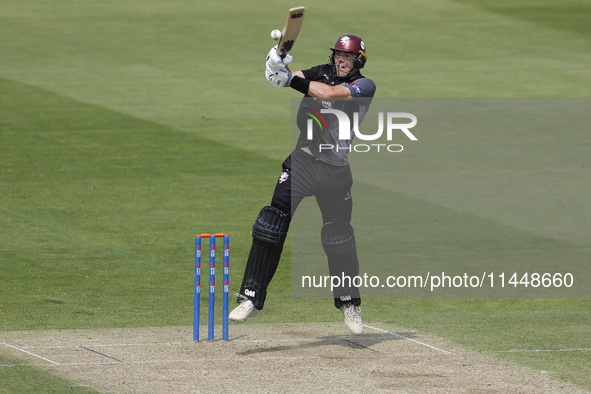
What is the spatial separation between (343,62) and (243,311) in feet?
7.62

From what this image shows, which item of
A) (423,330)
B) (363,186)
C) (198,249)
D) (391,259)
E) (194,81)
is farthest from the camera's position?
(194,81)

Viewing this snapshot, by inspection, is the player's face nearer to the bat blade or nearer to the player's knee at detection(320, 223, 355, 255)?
the bat blade

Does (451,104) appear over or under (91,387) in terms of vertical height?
over

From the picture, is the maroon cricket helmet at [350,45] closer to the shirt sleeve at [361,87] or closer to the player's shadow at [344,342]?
the shirt sleeve at [361,87]

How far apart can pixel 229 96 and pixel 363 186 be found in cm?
858

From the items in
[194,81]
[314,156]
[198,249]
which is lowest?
[198,249]

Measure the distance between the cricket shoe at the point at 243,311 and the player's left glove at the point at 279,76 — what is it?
1.84m

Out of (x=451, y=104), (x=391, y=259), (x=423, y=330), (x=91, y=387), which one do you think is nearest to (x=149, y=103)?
(x=451, y=104)

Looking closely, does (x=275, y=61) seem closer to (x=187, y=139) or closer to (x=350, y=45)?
(x=350, y=45)

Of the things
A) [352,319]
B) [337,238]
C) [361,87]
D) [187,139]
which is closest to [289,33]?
[361,87]

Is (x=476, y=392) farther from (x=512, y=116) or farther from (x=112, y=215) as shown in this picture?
(x=512, y=116)

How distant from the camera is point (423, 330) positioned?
407 inches

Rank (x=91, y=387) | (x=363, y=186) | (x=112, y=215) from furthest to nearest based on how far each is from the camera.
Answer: (x=363, y=186) < (x=112, y=215) < (x=91, y=387)

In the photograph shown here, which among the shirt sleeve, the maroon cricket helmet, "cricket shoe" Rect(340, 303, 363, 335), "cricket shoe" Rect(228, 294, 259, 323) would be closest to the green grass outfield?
"cricket shoe" Rect(340, 303, 363, 335)
